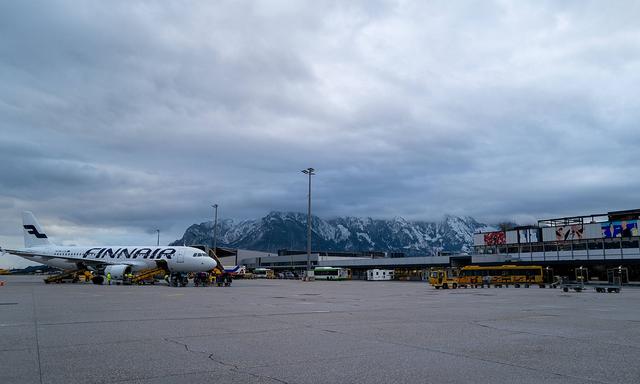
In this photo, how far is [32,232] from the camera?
228 feet

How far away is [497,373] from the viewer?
888cm

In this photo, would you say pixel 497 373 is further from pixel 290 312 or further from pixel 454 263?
pixel 454 263

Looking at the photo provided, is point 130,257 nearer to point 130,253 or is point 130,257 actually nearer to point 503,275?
point 130,253

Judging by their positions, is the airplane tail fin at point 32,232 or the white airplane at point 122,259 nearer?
the white airplane at point 122,259

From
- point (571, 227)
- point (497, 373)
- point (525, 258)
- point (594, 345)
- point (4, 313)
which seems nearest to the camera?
point (497, 373)

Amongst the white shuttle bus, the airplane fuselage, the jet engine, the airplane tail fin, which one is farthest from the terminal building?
the airplane tail fin

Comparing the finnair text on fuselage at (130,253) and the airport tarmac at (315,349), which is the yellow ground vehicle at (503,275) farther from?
the airport tarmac at (315,349)

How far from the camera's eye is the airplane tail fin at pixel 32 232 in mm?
69312

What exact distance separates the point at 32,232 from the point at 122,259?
19.6m

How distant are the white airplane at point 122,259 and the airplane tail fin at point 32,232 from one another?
3217 mm

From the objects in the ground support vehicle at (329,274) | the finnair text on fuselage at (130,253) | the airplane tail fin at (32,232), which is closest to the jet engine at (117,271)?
the finnair text on fuselage at (130,253)

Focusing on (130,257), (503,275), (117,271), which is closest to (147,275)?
(117,271)

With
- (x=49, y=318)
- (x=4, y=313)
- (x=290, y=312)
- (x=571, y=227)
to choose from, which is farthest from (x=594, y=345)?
(x=571, y=227)

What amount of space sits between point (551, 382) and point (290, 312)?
14468mm
